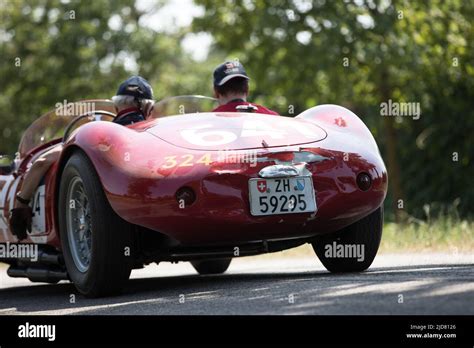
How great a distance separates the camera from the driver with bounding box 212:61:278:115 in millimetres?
7488

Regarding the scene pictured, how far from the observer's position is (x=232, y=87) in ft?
24.8

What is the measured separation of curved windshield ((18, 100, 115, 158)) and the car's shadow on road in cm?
146

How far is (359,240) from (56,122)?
3033 mm

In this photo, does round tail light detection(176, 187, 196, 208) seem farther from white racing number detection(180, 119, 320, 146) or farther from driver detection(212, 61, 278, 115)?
driver detection(212, 61, 278, 115)

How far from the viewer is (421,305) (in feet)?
15.6

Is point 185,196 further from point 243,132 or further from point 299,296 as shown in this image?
point 299,296

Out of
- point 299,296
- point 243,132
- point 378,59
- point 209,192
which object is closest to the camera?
point 299,296

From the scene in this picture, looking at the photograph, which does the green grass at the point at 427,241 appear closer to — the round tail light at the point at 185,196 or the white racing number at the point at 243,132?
the white racing number at the point at 243,132

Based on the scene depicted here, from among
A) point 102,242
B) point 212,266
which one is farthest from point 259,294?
point 212,266

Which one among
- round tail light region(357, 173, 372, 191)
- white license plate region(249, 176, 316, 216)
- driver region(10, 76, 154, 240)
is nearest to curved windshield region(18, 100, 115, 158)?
driver region(10, 76, 154, 240)

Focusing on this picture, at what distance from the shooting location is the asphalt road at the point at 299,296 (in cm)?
486

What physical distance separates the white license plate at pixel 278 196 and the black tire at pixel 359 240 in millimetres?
876
